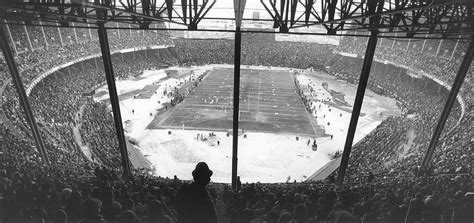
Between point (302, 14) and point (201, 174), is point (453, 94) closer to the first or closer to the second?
point (302, 14)

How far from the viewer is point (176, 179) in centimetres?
1477

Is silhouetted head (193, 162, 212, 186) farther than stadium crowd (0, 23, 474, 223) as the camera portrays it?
No

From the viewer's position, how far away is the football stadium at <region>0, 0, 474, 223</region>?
693 centimetres

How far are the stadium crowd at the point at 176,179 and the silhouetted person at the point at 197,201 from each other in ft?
0.03

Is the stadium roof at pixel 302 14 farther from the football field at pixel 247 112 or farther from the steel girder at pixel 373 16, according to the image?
the football field at pixel 247 112

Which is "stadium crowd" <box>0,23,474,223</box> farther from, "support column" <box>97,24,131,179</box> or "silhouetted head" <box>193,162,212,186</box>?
"support column" <box>97,24,131,179</box>

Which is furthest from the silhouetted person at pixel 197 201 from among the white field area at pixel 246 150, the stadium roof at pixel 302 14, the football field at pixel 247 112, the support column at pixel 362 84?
the football field at pixel 247 112

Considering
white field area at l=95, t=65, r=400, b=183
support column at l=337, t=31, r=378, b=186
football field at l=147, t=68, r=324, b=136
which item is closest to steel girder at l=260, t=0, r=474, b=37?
support column at l=337, t=31, r=378, b=186

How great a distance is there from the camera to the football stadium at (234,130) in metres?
6.93

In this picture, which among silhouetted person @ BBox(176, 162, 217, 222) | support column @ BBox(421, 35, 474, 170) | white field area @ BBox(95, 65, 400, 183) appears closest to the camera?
silhouetted person @ BBox(176, 162, 217, 222)

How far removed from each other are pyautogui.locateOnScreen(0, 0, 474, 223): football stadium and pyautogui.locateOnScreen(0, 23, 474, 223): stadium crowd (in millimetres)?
65

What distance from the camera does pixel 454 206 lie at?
6227mm

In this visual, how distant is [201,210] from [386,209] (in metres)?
5.63

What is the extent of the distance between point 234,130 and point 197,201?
1150 cm
